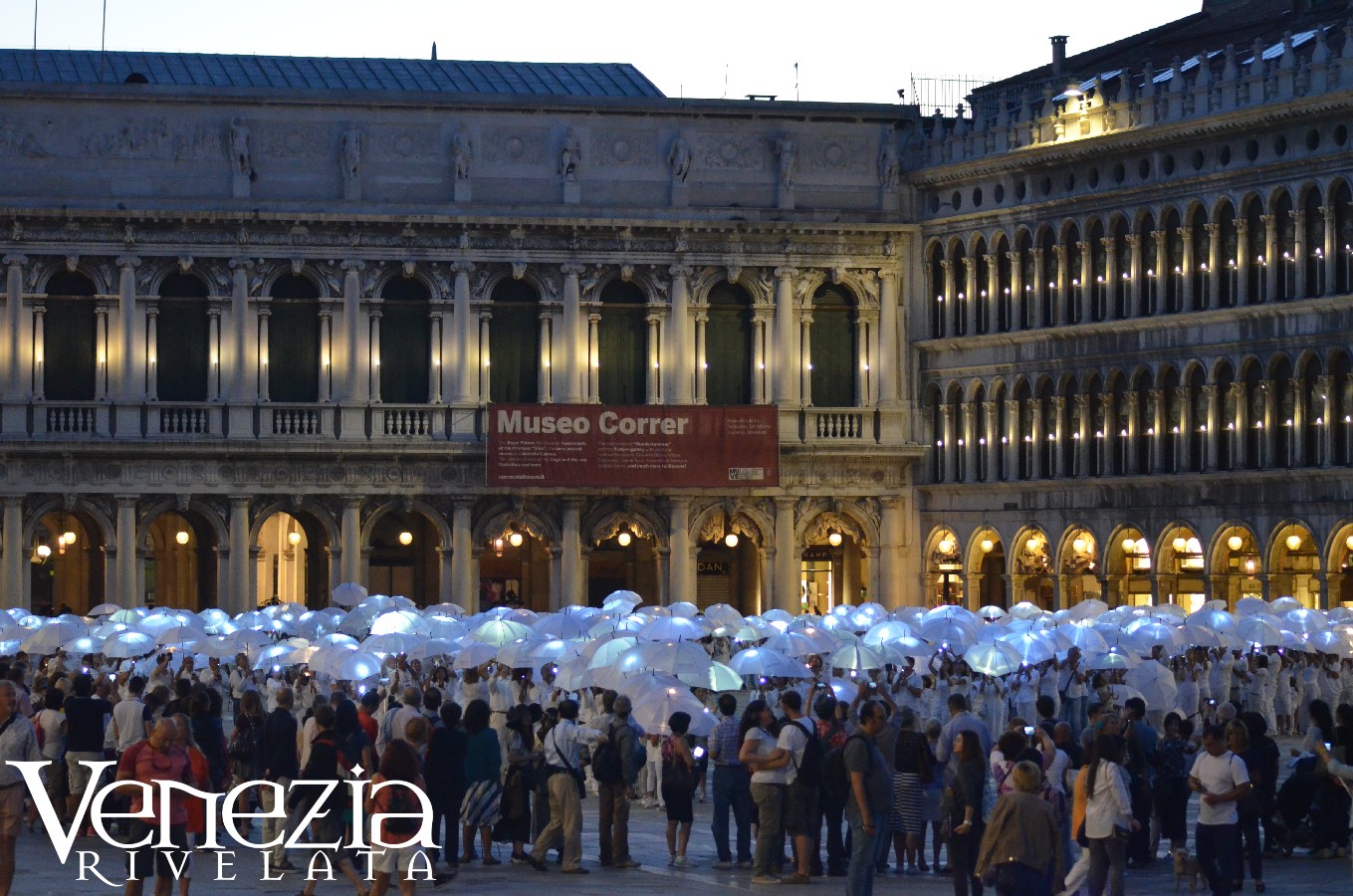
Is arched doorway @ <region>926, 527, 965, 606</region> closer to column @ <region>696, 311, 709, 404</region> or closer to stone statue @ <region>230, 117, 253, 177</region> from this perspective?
column @ <region>696, 311, 709, 404</region>

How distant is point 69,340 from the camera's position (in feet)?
218

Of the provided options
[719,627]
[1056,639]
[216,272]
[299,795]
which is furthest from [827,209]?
[299,795]

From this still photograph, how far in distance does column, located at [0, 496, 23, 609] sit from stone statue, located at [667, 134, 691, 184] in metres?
19.2

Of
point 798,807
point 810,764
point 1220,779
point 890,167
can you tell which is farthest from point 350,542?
point 1220,779

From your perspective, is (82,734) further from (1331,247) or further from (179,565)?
(179,565)

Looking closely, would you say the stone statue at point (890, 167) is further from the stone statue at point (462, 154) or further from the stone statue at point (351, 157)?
the stone statue at point (351, 157)

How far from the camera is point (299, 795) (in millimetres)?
26359

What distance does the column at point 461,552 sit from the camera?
2645 inches

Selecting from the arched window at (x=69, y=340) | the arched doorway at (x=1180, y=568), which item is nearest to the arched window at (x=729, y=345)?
the arched doorway at (x=1180, y=568)

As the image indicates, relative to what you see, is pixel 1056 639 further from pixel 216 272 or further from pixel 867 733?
pixel 216 272

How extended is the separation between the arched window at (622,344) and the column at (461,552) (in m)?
4.88

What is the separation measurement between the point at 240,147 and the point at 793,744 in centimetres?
4281

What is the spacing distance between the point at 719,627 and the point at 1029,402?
18622 millimetres

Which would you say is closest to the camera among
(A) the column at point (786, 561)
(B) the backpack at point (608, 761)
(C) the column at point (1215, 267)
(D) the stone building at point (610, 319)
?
(B) the backpack at point (608, 761)
